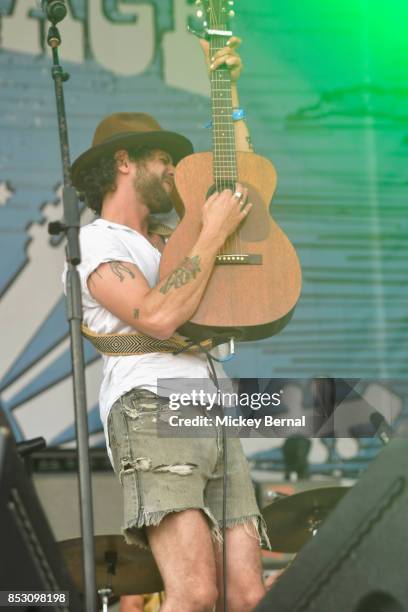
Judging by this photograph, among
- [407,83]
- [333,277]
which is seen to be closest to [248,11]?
[407,83]

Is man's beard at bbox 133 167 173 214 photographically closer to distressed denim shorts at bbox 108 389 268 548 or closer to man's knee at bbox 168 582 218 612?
distressed denim shorts at bbox 108 389 268 548

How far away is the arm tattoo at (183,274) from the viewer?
104 inches

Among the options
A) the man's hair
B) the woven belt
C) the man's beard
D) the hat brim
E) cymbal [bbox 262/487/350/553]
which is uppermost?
the hat brim

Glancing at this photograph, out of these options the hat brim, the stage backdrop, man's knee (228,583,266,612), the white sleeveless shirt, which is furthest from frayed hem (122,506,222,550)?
the hat brim

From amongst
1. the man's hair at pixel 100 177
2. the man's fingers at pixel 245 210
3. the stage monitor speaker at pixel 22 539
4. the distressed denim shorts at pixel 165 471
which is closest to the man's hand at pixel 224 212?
the man's fingers at pixel 245 210

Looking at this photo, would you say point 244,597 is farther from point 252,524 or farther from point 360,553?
point 360,553

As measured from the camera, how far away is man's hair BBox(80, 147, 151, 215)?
9.80 feet

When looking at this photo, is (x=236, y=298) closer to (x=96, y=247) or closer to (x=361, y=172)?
(x=96, y=247)

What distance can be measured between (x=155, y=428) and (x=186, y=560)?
0.33 m

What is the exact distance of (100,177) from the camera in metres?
3.00

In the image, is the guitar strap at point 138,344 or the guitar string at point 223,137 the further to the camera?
the guitar string at point 223,137

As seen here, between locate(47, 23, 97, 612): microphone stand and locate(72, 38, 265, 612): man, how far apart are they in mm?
296

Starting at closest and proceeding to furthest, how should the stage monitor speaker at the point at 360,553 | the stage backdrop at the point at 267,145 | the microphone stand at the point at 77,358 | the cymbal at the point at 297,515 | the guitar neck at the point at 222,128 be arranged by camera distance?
the stage monitor speaker at the point at 360,553
the microphone stand at the point at 77,358
the guitar neck at the point at 222,128
the cymbal at the point at 297,515
the stage backdrop at the point at 267,145

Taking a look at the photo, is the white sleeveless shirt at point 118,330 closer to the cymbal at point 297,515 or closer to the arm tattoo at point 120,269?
the arm tattoo at point 120,269
